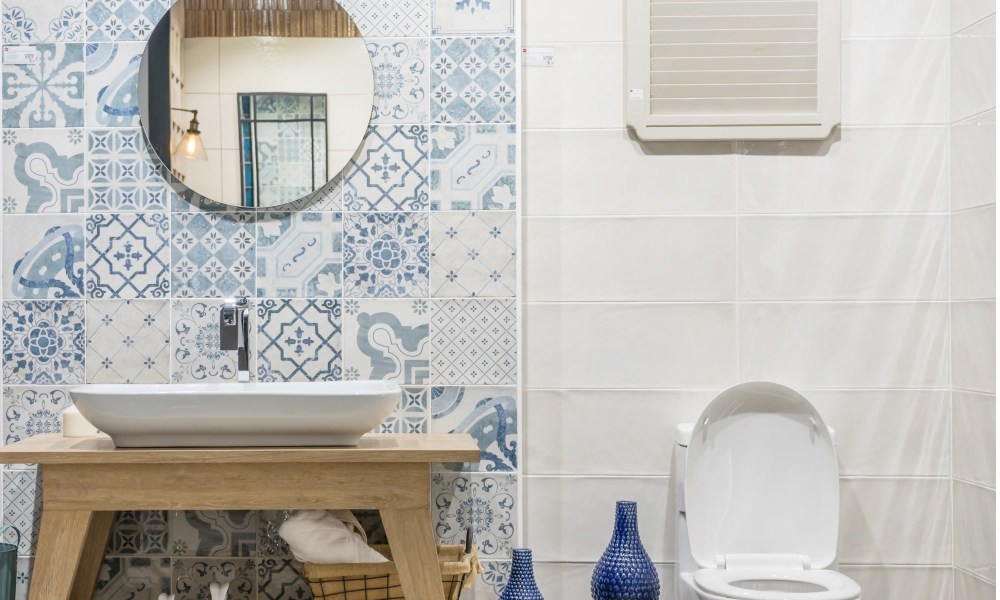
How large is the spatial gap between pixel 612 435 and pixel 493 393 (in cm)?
32

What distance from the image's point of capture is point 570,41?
224 cm

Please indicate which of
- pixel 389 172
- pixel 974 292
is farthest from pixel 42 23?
pixel 974 292

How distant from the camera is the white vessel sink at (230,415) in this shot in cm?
175

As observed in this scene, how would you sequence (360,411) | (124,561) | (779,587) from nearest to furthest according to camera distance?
(360,411) < (779,587) < (124,561)

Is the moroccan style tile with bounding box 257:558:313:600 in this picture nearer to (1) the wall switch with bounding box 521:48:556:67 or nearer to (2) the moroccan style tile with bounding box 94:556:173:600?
(2) the moroccan style tile with bounding box 94:556:173:600

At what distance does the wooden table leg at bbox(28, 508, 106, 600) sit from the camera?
178cm

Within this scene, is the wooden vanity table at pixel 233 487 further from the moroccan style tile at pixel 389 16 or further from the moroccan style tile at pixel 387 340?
the moroccan style tile at pixel 389 16

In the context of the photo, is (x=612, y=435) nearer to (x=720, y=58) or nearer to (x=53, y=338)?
(x=720, y=58)

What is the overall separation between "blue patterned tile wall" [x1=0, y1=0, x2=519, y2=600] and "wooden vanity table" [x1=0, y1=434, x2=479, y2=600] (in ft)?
1.10

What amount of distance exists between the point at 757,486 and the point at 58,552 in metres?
1.50

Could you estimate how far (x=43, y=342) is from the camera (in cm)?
215

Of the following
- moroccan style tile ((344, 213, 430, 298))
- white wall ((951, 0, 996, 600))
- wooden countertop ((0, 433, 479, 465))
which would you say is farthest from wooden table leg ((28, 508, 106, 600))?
white wall ((951, 0, 996, 600))

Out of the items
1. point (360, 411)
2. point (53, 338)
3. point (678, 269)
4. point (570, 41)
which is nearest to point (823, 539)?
point (678, 269)

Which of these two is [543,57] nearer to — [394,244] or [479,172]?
[479,172]
